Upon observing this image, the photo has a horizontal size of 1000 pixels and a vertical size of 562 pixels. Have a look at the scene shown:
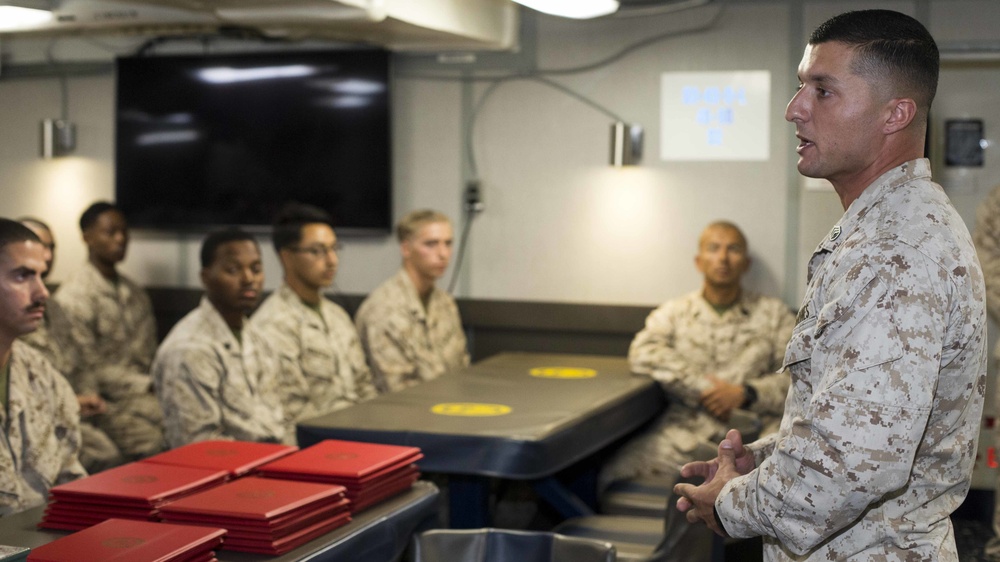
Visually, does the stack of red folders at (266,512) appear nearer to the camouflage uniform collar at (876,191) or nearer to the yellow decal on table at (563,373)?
the camouflage uniform collar at (876,191)

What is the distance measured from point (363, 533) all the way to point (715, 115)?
363 cm

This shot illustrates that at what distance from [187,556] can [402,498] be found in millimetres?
708

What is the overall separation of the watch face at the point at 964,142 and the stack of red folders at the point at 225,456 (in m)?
3.68

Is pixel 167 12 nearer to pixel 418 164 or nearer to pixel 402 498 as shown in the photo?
pixel 418 164

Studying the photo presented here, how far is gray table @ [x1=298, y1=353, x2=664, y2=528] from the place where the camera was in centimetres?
318

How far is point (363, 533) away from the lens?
7.61ft

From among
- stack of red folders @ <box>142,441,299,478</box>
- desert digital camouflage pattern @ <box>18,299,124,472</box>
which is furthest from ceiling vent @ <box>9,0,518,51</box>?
stack of red folders @ <box>142,441,299,478</box>

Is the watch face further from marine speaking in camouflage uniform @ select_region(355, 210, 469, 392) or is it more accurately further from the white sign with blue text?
marine speaking in camouflage uniform @ select_region(355, 210, 469, 392)

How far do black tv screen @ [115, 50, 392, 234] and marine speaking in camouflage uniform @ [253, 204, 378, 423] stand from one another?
1.12 metres

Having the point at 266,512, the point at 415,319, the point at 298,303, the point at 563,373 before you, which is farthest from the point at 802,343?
the point at 415,319

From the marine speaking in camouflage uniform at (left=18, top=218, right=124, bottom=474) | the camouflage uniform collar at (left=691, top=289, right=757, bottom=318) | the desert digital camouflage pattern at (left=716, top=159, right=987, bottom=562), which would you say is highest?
the desert digital camouflage pattern at (left=716, top=159, right=987, bottom=562)

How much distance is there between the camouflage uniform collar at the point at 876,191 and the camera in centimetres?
171

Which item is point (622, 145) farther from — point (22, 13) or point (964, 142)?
point (22, 13)

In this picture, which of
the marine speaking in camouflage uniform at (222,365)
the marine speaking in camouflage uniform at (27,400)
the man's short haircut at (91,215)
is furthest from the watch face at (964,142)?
the man's short haircut at (91,215)
